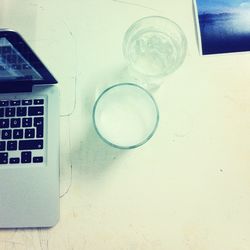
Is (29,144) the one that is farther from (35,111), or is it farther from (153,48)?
(153,48)

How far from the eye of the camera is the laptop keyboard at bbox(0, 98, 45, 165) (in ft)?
1.55

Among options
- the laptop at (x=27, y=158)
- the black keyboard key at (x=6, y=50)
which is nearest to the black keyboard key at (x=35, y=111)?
the laptop at (x=27, y=158)

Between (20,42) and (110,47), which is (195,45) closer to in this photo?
(110,47)

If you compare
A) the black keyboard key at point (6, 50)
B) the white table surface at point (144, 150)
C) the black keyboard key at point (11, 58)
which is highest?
the black keyboard key at point (6, 50)

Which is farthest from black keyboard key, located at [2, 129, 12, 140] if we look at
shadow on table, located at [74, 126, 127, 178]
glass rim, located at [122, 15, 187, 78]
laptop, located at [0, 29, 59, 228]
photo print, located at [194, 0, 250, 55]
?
photo print, located at [194, 0, 250, 55]

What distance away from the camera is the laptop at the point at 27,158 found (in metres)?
0.47

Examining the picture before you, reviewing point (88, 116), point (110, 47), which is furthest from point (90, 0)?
point (88, 116)

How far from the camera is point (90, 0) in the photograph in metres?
0.55

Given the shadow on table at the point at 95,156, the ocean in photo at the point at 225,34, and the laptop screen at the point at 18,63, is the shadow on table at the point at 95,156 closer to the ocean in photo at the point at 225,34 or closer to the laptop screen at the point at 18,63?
the laptop screen at the point at 18,63

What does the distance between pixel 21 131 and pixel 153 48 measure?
0.23 m

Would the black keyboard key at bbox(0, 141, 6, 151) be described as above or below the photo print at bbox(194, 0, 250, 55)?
below

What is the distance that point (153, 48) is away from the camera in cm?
53

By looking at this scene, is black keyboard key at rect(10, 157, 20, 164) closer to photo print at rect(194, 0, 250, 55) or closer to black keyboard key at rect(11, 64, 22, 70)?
black keyboard key at rect(11, 64, 22, 70)

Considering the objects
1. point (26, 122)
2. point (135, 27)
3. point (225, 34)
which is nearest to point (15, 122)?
point (26, 122)
